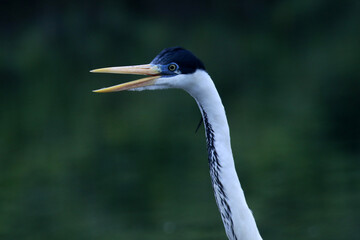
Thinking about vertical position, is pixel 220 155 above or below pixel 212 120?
below

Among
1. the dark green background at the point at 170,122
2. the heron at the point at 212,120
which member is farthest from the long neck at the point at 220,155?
the dark green background at the point at 170,122

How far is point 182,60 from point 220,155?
0.49 meters

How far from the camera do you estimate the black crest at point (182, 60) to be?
10.7ft

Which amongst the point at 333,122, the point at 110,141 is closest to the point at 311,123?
the point at 333,122

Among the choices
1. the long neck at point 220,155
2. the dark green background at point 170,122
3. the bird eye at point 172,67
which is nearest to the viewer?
the long neck at point 220,155

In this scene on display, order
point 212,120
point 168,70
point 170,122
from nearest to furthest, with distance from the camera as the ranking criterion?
point 212,120 → point 168,70 → point 170,122

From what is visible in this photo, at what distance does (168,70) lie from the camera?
11.0 ft

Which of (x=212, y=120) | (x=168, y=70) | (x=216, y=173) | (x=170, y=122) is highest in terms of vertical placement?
(x=168, y=70)

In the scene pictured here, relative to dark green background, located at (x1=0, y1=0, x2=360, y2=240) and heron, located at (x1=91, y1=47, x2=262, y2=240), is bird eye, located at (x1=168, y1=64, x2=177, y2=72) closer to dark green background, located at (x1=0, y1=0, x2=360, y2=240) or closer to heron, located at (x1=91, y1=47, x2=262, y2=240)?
heron, located at (x1=91, y1=47, x2=262, y2=240)

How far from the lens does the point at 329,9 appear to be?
53.4 ft

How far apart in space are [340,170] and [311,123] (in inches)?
66.1

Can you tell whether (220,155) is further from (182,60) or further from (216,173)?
(182,60)

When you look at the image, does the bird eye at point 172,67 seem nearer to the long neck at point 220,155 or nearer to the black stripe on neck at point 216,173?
the long neck at point 220,155

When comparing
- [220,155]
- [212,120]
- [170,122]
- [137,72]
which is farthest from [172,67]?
[170,122]
